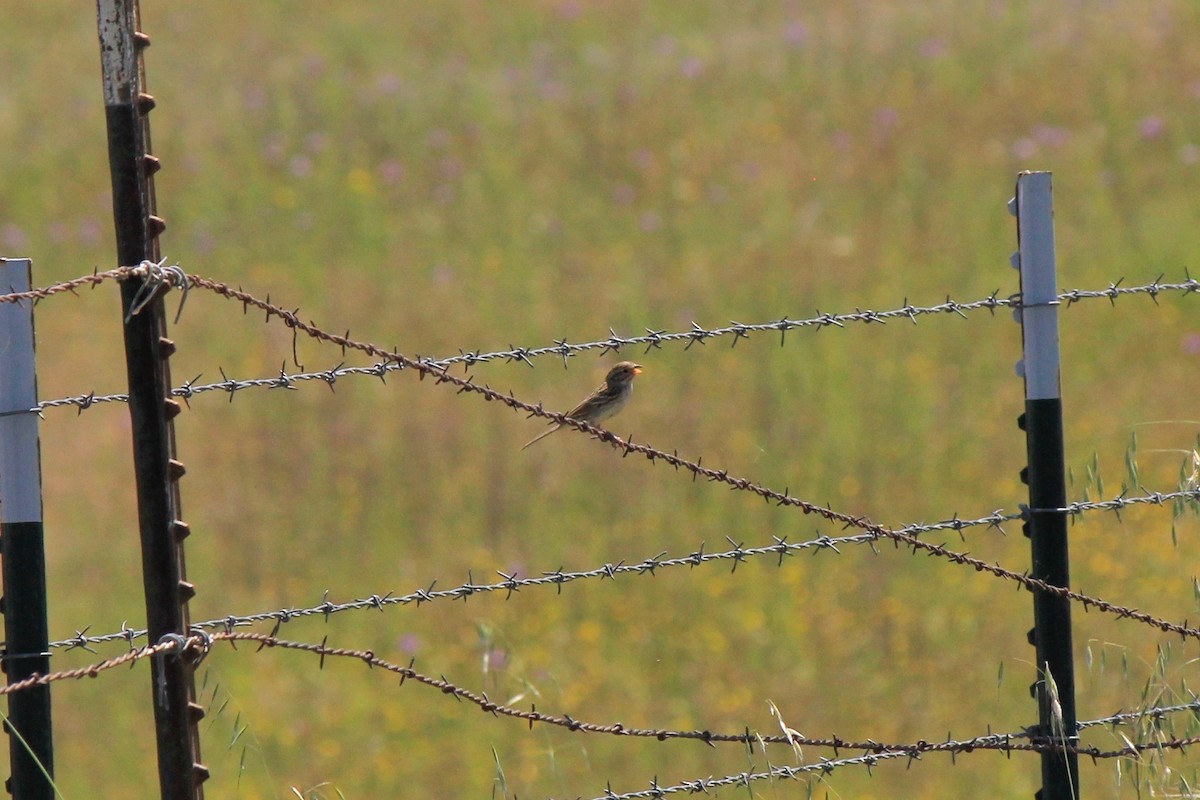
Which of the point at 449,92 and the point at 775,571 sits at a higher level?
the point at 449,92

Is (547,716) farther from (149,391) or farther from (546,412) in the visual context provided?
(149,391)

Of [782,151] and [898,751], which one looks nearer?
[898,751]

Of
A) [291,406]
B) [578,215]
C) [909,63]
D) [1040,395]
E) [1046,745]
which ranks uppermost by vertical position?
[909,63]

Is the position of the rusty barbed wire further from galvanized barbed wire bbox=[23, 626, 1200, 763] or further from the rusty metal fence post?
galvanized barbed wire bbox=[23, 626, 1200, 763]

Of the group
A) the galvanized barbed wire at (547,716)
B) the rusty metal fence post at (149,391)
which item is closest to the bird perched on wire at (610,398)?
the galvanized barbed wire at (547,716)

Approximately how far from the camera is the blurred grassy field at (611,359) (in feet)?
27.4

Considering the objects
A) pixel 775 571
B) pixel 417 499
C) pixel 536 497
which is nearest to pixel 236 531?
pixel 417 499

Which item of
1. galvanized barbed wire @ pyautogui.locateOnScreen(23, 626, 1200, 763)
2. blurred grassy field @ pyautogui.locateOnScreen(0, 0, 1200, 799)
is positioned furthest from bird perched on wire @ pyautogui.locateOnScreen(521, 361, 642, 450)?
galvanized barbed wire @ pyautogui.locateOnScreen(23, 626, 1200, 763)

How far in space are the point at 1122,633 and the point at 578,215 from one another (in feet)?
22.2

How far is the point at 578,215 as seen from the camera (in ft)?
45.5

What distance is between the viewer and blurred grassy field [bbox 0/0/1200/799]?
835 centimetres

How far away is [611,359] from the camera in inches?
449

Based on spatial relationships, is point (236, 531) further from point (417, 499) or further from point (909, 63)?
point (909, 63)

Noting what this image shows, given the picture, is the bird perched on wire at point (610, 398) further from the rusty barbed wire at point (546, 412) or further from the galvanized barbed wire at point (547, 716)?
the galvanized barbed wire at point (547, 716)
